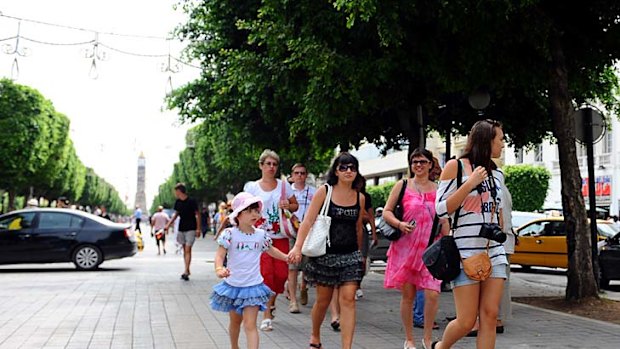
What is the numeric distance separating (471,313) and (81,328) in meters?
4.98

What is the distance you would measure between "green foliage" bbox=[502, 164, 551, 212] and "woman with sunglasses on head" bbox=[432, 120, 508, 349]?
38.7 metres

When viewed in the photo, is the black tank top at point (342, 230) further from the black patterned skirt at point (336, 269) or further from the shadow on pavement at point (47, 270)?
the shadow on pavement at point (47, 270)

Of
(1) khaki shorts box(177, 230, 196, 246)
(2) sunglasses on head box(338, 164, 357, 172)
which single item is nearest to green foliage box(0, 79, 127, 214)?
(1) khaki shorts box(177, 230, 196, 246)

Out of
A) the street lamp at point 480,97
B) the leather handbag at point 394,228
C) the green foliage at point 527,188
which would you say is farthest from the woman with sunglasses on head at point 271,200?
the green foliage at point 527,188

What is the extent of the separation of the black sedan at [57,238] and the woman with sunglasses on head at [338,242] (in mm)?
12863

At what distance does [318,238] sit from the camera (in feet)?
22.5

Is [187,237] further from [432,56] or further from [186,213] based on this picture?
[432,56]

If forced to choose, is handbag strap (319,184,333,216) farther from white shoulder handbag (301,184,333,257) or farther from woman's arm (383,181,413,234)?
woman's arm (383,181,413,234)

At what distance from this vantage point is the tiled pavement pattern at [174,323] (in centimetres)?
792

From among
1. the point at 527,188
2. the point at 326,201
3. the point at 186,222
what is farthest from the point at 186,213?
the point at 527,188

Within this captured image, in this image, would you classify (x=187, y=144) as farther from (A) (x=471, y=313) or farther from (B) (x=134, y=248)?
(A) (x=471, y=313)

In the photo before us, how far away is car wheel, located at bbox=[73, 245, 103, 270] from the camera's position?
18.8 metres

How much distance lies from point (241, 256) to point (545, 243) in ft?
49.7

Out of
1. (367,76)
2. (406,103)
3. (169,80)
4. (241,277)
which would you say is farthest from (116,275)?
(241,277)
